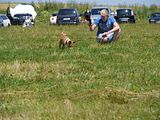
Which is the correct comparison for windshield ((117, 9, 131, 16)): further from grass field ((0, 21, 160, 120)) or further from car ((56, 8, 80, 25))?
grass field ((0, 21, 160, 120))

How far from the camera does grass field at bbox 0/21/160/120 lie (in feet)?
24.0

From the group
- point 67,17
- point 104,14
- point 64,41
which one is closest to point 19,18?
point 67,17

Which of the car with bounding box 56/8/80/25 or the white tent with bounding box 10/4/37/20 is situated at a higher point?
the car with bounding box 56/8/80/25

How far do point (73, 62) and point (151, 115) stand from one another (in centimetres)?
586

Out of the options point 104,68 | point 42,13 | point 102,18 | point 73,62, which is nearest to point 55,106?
point 104,68

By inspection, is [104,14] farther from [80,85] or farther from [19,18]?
[19,18]


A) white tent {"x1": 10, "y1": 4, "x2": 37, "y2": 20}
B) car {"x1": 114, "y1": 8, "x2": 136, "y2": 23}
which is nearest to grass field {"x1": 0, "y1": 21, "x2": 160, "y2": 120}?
car {"x1": 114, "y1": 8, "x2": 136, "y2": 23}

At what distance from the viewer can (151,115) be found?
23.2 feet

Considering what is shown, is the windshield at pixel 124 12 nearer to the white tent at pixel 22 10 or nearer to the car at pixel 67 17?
the car at pixel 67 17

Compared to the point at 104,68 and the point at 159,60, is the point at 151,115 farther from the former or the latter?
the point at 159,60

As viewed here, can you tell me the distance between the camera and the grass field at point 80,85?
287 inches

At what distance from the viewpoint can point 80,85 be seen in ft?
30.8

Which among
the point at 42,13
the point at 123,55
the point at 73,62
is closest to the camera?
the point at 73,62

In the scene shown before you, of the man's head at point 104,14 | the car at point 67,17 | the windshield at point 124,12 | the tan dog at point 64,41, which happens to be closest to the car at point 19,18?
the car at point 67,17
